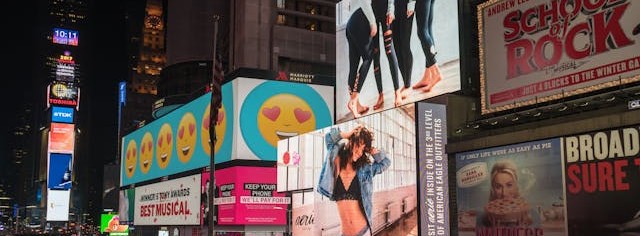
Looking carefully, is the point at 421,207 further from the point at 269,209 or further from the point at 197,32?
the point at 197,32

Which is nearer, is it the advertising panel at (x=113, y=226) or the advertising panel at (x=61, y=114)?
the advertising panel at (x=113, y=226)

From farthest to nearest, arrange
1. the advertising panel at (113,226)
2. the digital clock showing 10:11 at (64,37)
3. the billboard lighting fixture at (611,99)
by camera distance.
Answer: the digital clock showing 10:11 at (64,37), the advertising panel at (113,226), the billboard lighting fixture at (611,99)

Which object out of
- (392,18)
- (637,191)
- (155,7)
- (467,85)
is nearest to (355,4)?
(392,18)

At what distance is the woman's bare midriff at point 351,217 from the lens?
24.6 m

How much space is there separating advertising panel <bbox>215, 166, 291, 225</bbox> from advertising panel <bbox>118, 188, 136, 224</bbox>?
29.3m

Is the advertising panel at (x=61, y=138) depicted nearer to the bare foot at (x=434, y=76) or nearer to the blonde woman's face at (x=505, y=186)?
the bare foot at (x=434, y=76)

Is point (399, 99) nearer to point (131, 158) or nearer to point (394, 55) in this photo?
point (394, 55)

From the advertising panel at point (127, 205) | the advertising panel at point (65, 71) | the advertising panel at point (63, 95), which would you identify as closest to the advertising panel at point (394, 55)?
the advertising panel at point (127, 205)

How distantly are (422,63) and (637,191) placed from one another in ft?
43.5

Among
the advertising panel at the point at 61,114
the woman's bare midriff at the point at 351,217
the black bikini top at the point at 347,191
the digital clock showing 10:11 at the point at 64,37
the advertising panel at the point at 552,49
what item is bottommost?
the woman's bare midriff at the point at 351,217

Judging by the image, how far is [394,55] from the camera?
29.1 meters

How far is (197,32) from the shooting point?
10881 cm

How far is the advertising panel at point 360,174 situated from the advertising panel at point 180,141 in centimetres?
1042

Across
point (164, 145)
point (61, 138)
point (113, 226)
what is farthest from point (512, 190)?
point (61, 138)
